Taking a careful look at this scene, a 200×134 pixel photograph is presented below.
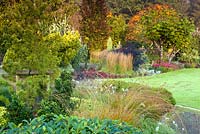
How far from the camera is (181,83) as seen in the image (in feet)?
41.9

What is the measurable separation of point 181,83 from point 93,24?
6.24 m

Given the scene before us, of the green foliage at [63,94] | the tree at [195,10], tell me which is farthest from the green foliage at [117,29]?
the green foliage at [63,94]

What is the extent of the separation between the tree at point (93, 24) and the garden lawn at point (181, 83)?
4.00 m

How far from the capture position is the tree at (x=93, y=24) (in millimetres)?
17922

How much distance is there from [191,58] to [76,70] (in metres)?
5.90

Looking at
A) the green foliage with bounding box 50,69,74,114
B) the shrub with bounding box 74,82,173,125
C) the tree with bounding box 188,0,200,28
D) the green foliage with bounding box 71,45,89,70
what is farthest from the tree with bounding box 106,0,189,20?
the green foliage with bounding box 50,69,74,114

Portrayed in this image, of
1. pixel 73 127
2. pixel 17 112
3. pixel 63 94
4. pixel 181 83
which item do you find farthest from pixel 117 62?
pixel 73 127

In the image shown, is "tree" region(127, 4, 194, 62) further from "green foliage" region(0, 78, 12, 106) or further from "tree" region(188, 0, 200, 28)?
Result: "tree" region(188, 0, 200, 28)

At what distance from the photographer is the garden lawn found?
392 inches

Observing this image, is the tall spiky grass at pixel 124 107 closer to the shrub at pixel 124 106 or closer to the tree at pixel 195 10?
the shrub at pixel 124 106

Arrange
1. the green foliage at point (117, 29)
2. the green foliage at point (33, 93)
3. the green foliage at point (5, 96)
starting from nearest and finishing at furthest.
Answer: the green foliage at point (33, 93) < the green foliage at point (5, 96) < the green foliage at point (117, 29)

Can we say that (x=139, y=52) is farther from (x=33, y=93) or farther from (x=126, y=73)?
A: (x=33, y=93)

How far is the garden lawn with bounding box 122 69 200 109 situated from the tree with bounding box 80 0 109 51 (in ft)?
13.1

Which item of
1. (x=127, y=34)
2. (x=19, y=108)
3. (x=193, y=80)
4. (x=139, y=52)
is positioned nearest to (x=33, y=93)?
(x=19, y=108)
